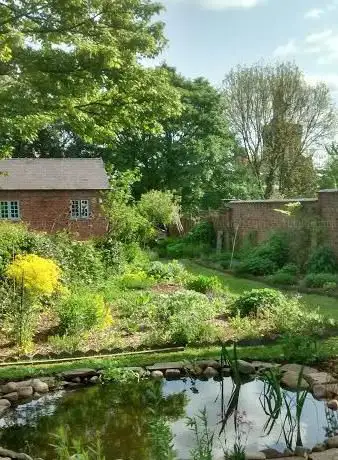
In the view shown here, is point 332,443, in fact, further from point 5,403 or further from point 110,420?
point 5,403

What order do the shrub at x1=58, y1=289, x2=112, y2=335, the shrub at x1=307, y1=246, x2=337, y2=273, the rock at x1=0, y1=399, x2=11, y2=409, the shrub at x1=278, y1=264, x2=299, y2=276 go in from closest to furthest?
the rock at x1=0, y1=399, x2=11, y2=409, the shrub at x1=58, y1=289, x2=112, y2=335, the shrub at x1=307, y1=246, x2=337, y2=273, the shrub at x1=278, y1=264, x2=299, y2=276

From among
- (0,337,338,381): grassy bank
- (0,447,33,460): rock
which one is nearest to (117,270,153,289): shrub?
(0,337,338,381): grassy bank

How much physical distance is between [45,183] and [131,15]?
60.8 feet

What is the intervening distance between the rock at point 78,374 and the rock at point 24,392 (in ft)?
1.69

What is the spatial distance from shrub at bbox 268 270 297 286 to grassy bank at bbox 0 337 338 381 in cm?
633

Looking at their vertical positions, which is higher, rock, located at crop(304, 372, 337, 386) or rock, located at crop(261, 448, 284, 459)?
rock, located at crop(304, 372, 337, 386)

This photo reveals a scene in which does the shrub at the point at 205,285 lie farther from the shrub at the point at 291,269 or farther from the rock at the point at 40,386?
the rock at the point at 40,386

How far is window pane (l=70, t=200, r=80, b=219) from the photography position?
2674 centimetres

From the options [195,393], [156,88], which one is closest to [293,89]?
[156,88]

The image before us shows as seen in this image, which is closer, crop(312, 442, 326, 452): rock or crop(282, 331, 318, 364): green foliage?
crop(312, 442, 326, 452): rock

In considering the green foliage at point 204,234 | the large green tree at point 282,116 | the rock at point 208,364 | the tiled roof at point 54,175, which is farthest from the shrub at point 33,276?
the large green tree at point 282,116

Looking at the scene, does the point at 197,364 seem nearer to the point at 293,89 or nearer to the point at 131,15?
the point at 131,15

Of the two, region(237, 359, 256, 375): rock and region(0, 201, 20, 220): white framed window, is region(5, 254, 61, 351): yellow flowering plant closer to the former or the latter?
region(237, 359, 256, 375): rock

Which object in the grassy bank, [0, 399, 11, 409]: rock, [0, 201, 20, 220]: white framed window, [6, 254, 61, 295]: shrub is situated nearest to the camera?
[0, 399, 11, 409]: rock
